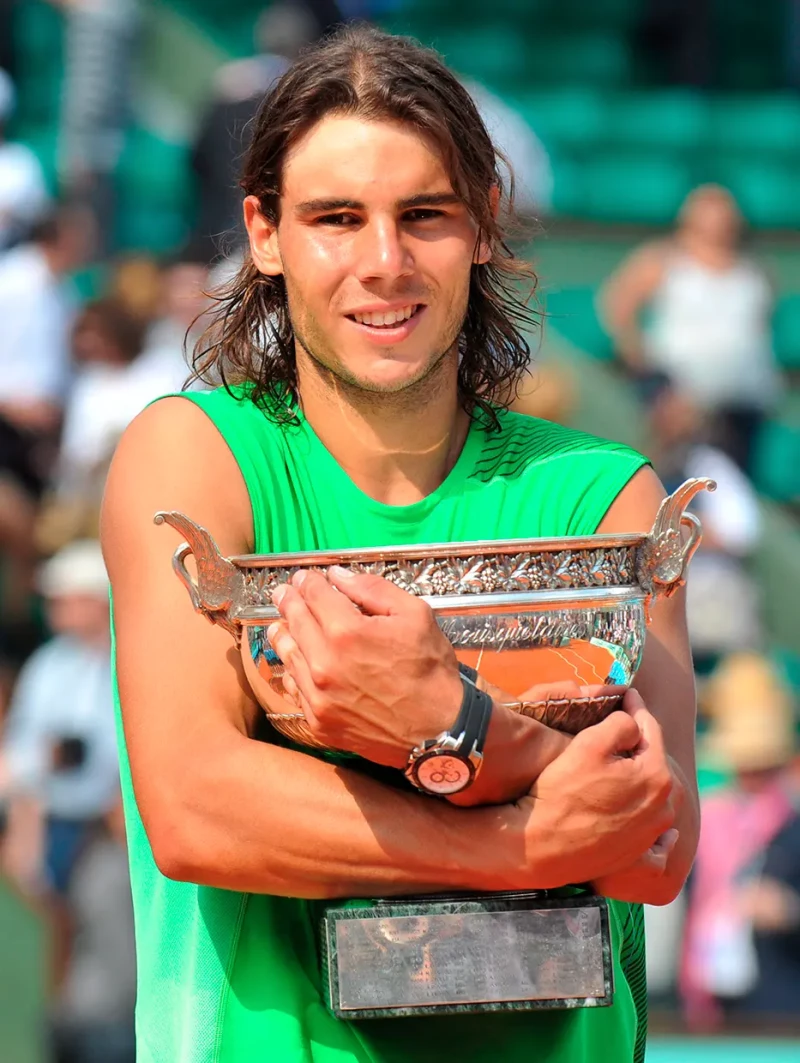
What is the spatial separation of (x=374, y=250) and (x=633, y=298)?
22.2 ft

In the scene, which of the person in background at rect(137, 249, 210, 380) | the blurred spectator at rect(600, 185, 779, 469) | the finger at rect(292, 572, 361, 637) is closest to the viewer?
the finger at rect(292, 572, 361, 637)

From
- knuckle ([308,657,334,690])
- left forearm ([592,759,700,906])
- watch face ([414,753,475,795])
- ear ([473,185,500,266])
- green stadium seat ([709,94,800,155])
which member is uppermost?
green stadium seat ([709,94,800,155])

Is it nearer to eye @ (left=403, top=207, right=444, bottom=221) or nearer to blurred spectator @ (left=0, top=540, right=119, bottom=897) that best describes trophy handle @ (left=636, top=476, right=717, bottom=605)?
eye @ (left=403, top=207, right=444, bottom=221)

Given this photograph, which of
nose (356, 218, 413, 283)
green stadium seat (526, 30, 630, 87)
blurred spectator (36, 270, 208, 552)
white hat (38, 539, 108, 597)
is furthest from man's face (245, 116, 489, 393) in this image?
green stadium seat (526, 30, 630, 87)

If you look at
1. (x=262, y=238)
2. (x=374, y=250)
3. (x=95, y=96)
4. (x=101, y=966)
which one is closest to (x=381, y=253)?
(x=374, y=250)

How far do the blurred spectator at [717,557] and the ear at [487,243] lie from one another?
16.3 feet

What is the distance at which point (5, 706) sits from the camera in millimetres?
6898

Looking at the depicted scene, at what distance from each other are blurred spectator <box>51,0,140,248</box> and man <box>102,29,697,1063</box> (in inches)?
312

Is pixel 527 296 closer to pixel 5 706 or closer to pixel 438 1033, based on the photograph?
pixel 438 1033

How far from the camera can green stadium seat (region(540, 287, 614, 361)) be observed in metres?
10.3

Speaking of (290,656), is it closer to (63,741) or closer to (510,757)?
(510,757)

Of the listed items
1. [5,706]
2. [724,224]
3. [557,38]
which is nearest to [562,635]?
[5,706]

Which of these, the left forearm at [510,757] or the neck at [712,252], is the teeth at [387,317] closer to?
the left forearm at [510,757]

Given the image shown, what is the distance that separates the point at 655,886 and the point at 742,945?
4.01 metres
